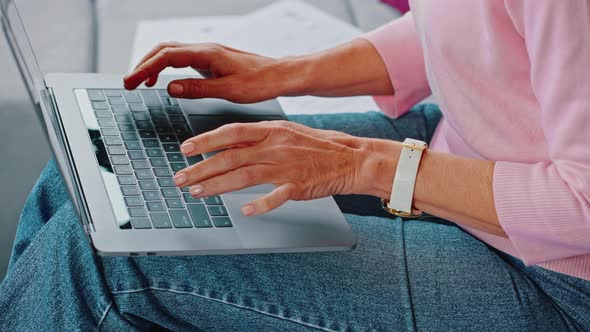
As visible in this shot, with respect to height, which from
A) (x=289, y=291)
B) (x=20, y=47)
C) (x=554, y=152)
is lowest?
(x=289, y=291)

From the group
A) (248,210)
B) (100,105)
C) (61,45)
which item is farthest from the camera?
(61,45)

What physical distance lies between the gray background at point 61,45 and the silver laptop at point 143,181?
1.23 ft

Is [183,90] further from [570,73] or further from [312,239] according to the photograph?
[570,73]

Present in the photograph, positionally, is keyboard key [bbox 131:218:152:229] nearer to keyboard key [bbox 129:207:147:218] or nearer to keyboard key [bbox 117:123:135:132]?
keyboard key [bbox 129:207:147:218]

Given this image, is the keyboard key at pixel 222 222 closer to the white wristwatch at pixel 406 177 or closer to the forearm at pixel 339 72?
the white wristwatch at pixel 406 177

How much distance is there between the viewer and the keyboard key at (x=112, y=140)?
882mm

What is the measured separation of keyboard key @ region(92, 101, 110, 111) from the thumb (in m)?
0.08

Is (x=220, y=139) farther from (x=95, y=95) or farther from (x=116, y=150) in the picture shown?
(x=95, y=95)

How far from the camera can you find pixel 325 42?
5.43ft

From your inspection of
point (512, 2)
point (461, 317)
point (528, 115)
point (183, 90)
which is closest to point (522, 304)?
point (461, 317)

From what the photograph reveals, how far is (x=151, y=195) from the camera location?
2.63 feet

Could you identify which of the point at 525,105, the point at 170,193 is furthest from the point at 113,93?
the point at 525,105

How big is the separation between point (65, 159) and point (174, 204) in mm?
116

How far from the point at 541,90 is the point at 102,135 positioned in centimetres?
45
